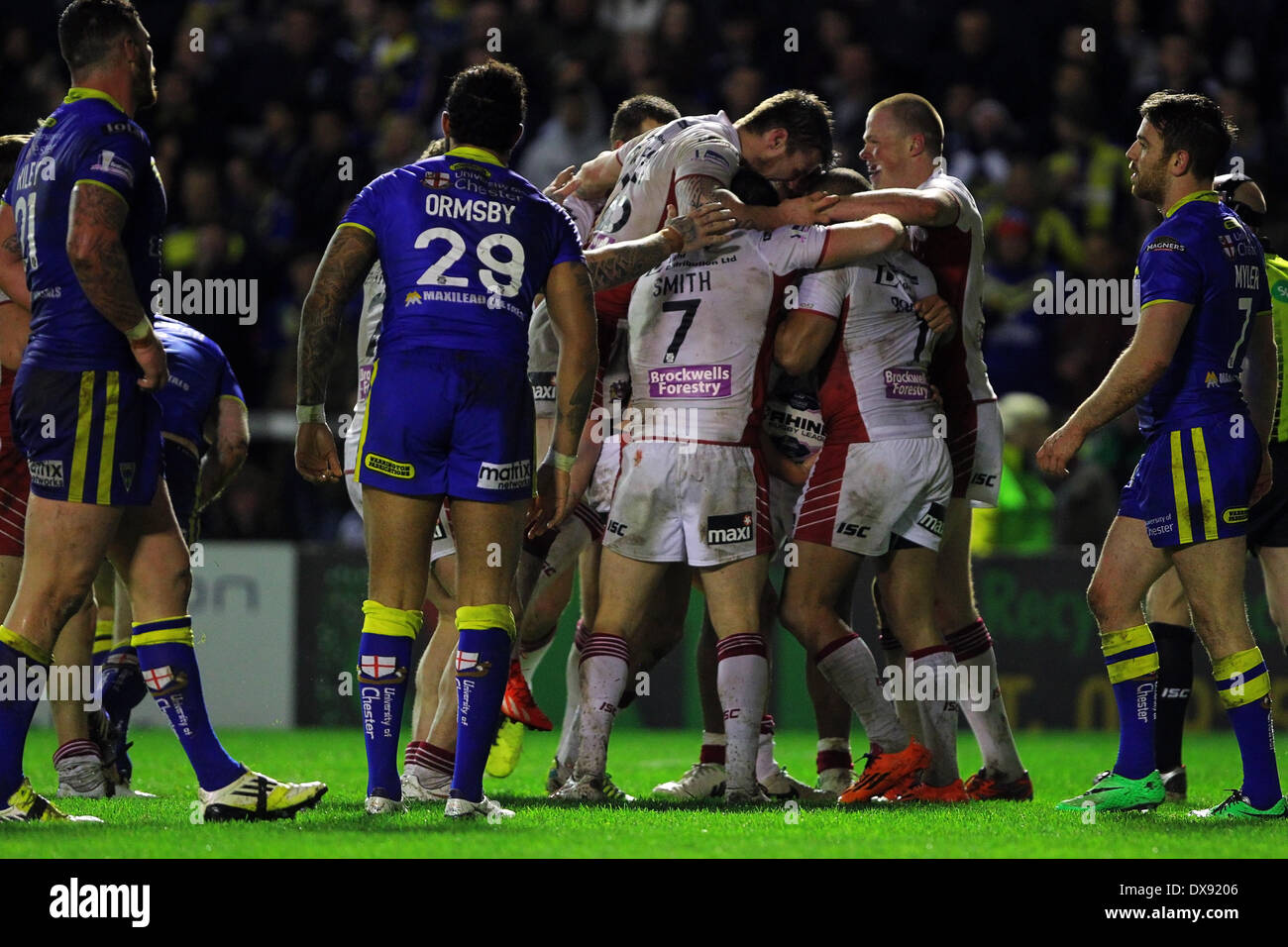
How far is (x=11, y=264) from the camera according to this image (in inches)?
241

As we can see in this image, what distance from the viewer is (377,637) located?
221 inches

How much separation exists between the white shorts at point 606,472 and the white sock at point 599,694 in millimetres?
613

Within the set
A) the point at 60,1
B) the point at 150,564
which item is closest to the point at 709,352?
the point at 150,564

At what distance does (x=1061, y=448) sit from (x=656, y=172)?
2015mm

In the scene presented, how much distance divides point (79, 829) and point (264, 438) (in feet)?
28.6

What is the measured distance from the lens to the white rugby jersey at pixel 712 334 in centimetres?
666

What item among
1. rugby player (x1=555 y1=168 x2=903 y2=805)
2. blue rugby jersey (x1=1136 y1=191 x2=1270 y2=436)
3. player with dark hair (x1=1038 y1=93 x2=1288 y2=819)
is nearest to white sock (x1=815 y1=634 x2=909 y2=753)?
rugby player (x1=555 y1=168 x2=903 y2=805)

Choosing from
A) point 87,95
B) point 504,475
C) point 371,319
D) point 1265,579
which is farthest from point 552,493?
point 1265,579

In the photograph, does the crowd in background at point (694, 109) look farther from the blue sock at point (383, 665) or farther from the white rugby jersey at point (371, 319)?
the blue sock at point (383, 665)

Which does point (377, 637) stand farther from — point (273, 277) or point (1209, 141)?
point (273, 277)

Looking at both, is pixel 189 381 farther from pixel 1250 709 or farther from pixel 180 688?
pixel 1250 709

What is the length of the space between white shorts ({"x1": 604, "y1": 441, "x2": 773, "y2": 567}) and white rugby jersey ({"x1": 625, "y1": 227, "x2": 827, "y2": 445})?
0.08m

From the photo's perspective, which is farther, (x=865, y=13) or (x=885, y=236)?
(x=865, y=13)

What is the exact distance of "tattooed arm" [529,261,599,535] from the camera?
5922mm
